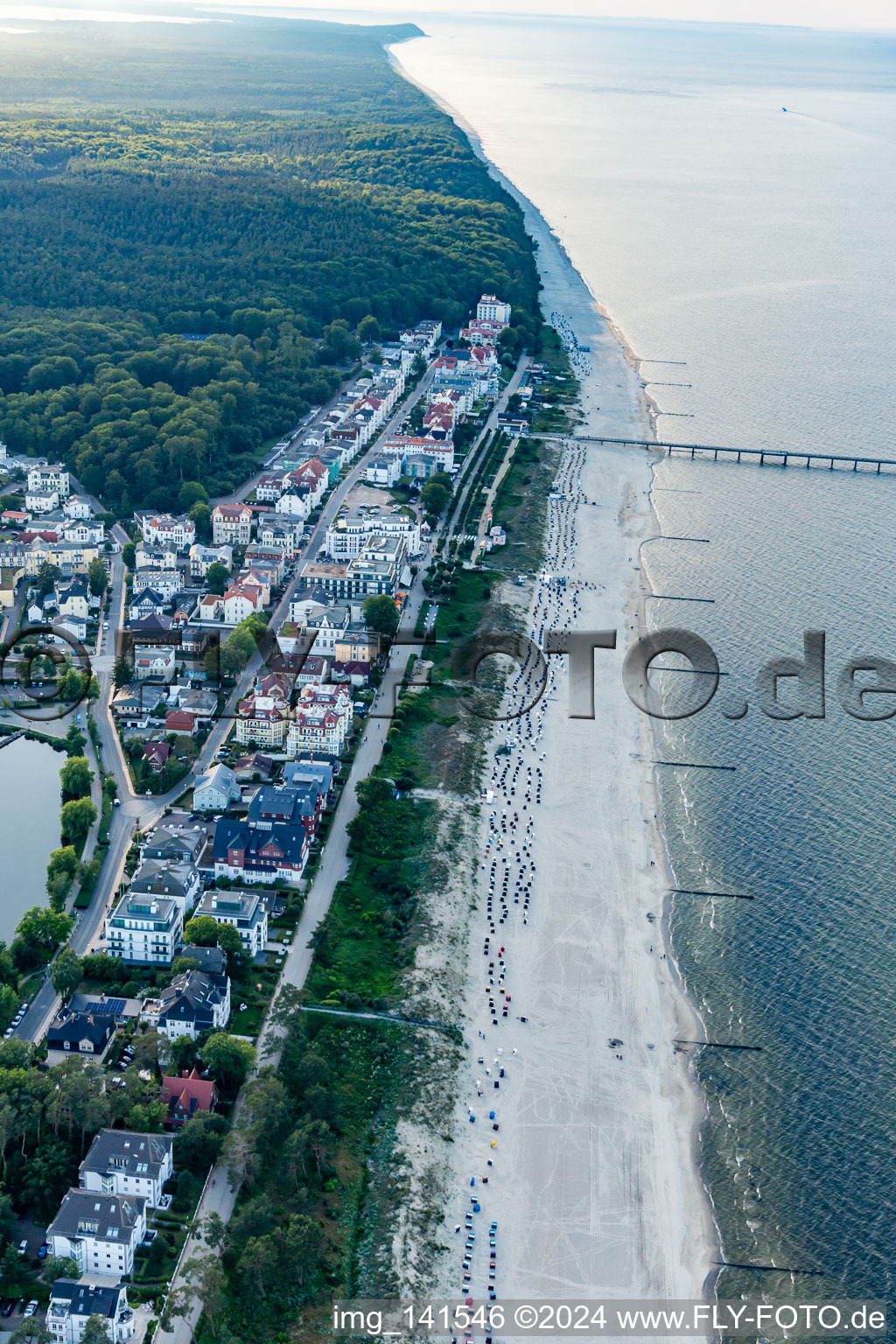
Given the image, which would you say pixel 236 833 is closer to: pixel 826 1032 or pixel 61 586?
pixel 826 1032

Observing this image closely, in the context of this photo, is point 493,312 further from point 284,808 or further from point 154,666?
point 284,808

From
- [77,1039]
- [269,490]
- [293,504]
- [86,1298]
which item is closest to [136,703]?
[77,1039]

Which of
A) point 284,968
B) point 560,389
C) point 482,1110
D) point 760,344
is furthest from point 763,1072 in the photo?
point 760,344

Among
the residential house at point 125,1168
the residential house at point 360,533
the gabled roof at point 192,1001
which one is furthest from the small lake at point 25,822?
the residential house at point 360,533

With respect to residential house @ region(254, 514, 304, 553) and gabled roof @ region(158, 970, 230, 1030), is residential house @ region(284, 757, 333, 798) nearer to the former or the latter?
gabled roof @ region(158, 970, 230, 1030)

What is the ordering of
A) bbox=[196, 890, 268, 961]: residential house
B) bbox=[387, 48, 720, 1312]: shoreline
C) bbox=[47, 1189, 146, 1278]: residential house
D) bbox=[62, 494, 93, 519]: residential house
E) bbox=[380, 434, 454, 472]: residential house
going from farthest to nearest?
bbox=[380, 434, 454, 472]: residential house
bbox=[62, 494, 93, 519]: residential house
bbox=[196, 890, 268, 961]: residential house
bbox=[387, 48, 720, 1312]: shoreline
bbox=[47, 1189, 146, 1278]: residential house

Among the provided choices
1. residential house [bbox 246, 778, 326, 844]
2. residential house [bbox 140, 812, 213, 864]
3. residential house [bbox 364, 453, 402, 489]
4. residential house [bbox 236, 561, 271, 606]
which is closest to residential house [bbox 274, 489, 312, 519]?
residential house [bbox 236, 561, 271, 606]
